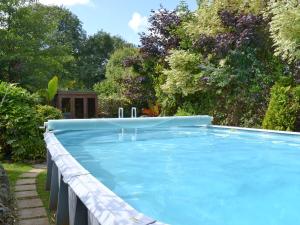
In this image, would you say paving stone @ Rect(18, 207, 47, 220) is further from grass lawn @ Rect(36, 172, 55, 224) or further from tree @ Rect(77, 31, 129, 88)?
tree @ Rect(77, 31, 129, 88)

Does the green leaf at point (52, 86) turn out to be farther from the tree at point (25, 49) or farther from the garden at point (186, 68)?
the tree at point (25, 49)

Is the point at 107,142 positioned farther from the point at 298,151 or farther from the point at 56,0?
the point at 56,0

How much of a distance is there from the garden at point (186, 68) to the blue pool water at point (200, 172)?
1532mm

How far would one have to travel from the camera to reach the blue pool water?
4922 mm

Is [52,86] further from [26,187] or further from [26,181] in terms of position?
[26,187]

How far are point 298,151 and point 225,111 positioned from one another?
7.29 metres

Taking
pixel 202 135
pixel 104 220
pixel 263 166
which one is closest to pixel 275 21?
pixel 202 135

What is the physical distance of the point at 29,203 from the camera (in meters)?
5.47

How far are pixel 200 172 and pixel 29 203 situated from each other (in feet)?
10.8

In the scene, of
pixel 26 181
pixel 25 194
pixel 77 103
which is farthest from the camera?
pixel 77 103

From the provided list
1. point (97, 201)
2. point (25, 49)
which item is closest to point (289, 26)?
point (97, 201)

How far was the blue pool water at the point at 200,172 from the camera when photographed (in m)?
4.92

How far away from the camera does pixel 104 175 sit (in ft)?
22.1

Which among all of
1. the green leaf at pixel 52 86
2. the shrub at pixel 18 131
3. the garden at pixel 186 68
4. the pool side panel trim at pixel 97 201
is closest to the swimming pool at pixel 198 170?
the pool side panel trim at pixel 97 201
